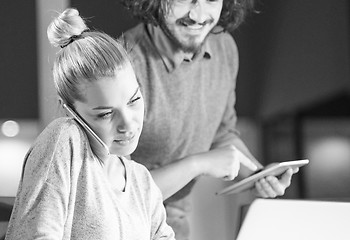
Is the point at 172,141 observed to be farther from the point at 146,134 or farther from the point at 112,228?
the point at 112,228

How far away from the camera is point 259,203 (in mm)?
1796

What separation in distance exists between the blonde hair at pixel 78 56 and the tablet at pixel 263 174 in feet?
1.71

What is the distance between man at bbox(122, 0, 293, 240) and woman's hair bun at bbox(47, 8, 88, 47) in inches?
19.4

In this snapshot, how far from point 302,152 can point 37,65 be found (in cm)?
118

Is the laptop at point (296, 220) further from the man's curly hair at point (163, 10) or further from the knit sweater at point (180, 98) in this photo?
the man's curly hair at point (163, 10)

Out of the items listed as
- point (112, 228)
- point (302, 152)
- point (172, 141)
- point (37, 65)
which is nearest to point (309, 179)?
point (302, 152)

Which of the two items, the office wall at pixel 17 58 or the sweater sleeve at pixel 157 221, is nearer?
the sweater sleeve at pixel 157 221

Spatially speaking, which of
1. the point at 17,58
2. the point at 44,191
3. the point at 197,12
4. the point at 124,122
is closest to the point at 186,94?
the point at 197,12

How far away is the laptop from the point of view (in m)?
1.63

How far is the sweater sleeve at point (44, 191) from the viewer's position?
1.22 metres

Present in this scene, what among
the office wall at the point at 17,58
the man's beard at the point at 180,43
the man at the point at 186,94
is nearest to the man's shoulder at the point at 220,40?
the man at the point at 186,94

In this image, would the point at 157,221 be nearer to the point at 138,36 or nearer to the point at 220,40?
the point at 138,36

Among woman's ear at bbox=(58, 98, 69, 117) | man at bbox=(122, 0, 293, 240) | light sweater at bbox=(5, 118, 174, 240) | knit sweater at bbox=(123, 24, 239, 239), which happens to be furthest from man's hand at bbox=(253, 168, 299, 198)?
woman's ear at bbox=(58, 98, 69, 117)

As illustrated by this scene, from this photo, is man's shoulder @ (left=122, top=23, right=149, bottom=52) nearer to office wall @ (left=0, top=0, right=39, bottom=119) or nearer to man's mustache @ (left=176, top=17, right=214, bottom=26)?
man's mustache @ (left=176, top=17, right=214, bottom=26)
